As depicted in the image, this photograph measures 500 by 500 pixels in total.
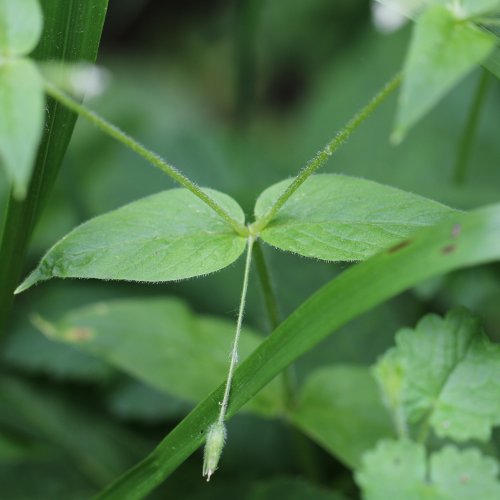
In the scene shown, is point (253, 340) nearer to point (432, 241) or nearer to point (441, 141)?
point (432, 241)

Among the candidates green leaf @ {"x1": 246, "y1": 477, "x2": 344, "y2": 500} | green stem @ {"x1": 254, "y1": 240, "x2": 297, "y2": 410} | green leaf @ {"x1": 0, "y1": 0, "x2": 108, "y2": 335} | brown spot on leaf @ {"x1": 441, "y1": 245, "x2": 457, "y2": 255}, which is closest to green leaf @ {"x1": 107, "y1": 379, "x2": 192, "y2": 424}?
green leaf @ {"x1": 246, "y1": 477, "x2": 344, "y2": 500}

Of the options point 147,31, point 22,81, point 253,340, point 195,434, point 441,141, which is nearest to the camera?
point 22,81

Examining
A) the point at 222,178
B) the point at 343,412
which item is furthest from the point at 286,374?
Result: the point at 222,178

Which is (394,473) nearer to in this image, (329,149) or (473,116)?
(329,149)

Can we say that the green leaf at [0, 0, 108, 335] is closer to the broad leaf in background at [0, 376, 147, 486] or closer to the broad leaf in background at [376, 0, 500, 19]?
the broad leaf in background at [376, 0, 500, 19]

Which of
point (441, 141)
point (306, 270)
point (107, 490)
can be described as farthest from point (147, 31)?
point (107, 490)

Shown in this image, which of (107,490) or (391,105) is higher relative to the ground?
(391,105)

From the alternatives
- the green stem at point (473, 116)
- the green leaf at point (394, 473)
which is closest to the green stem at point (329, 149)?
the green leaf at point (394, 473)
